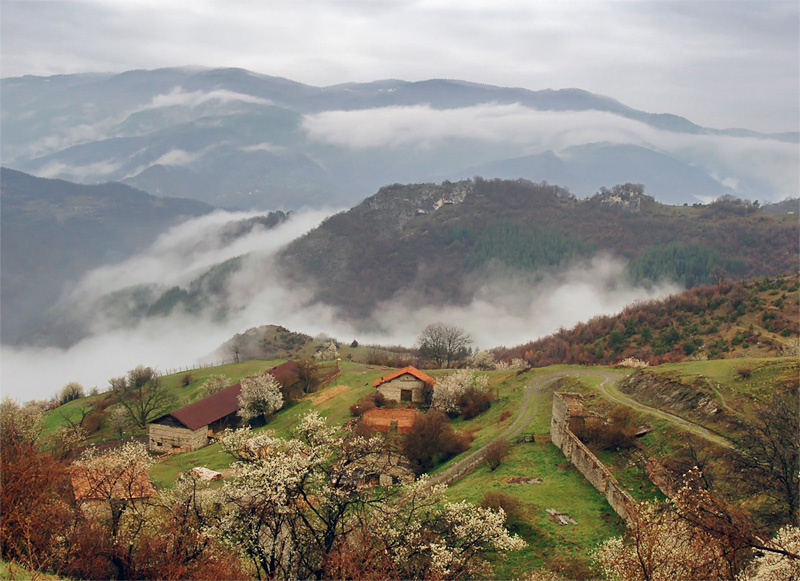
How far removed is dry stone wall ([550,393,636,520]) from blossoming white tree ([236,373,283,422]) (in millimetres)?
38456

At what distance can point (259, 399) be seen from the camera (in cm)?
7081

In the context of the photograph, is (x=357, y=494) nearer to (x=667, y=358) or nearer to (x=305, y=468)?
(x=305, y=468)

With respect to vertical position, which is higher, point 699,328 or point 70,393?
point 699,328

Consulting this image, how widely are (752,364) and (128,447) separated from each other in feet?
143

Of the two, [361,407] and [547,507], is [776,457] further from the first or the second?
[361,407]

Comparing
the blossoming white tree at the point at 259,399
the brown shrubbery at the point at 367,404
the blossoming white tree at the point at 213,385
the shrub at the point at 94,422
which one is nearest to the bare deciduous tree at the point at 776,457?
the brown shrubbery at the point at 367,404

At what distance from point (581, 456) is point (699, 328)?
50247 mm

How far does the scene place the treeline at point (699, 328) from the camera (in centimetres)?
6700

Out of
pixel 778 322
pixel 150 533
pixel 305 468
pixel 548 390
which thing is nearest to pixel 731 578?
pixel 305 468

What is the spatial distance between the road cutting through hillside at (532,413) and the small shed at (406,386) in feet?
42.4

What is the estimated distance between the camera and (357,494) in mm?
23547

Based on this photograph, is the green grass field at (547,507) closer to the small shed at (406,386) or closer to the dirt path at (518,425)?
the dirt path at (518,425)

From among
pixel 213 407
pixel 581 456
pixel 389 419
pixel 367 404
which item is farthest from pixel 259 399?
pixel 581 456

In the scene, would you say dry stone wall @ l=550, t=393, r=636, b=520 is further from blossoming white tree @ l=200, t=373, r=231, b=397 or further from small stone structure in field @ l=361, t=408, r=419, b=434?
blossoming white tree @ l=200, t=373, r=231, b=397
